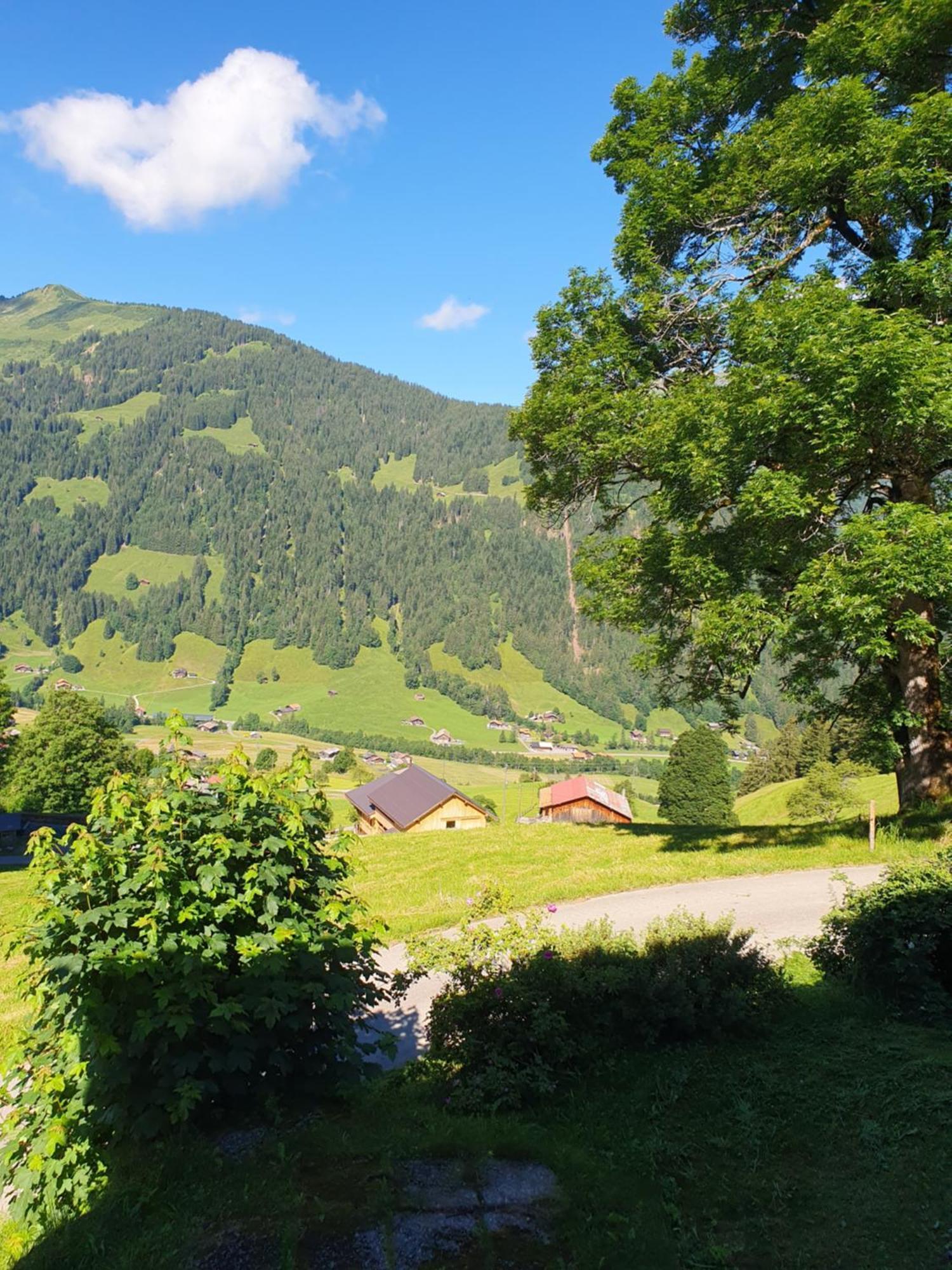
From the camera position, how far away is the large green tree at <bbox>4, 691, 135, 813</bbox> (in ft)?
198

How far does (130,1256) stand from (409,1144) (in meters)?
1.87

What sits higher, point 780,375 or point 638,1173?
point 780,375

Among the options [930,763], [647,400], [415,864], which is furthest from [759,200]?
[415,864]

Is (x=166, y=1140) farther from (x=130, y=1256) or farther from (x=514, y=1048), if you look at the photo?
(x=514, y=1048)

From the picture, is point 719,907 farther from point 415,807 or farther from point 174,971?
point 415,807

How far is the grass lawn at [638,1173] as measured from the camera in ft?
13.9

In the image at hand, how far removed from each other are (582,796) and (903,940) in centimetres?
5902

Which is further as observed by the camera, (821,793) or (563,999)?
(821,793)

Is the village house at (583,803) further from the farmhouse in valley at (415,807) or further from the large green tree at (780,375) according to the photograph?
the large green tree at (780,375)

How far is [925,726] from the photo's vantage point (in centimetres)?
1331

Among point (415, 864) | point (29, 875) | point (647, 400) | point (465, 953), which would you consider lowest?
point (415, 864)

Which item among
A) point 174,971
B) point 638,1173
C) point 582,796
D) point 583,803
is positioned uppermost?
point 174,971

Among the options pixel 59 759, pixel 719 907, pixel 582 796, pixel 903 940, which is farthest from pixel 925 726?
pixel 59 759

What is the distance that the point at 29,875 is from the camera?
18.0 feet
